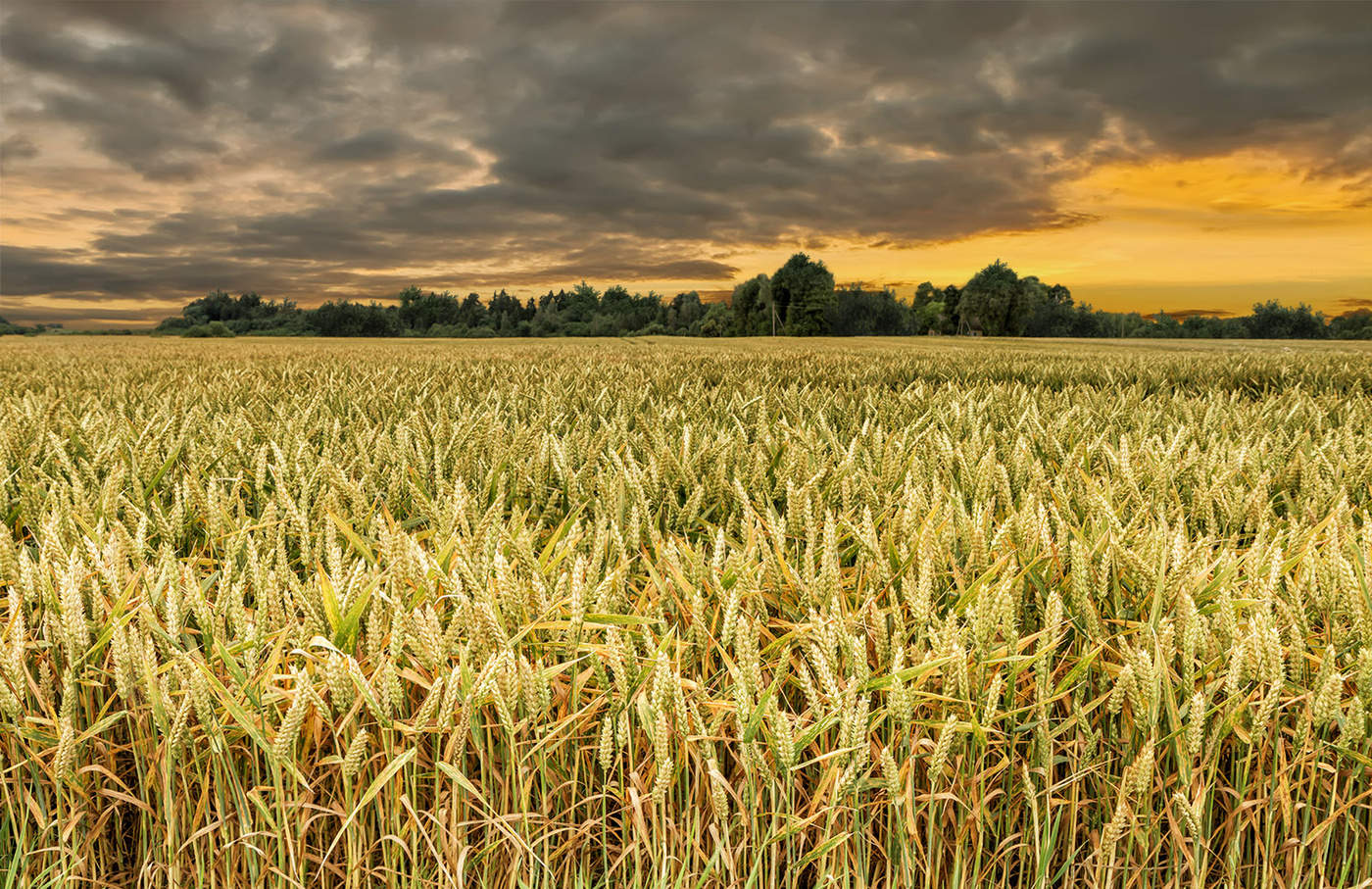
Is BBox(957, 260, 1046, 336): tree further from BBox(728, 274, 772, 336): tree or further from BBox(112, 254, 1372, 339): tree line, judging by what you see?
BBox(728, 274, 772, 336): tree

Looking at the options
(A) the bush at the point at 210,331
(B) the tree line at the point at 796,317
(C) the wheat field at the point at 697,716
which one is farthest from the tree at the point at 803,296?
(C) the wheat field at the point at 697,716

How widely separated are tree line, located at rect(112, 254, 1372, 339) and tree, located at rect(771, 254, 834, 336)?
0.11m

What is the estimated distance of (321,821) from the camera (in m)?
1.10

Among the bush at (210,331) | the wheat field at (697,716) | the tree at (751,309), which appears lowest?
the wheat field at (697,716)

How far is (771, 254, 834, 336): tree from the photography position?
244 ft

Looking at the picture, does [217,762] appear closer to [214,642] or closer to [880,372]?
[214,642]

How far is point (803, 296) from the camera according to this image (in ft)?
246

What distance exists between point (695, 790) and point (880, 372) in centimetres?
554

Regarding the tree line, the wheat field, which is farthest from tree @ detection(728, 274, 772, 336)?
the wheat field

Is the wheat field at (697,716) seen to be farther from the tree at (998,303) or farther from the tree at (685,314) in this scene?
the tree at (685,314)

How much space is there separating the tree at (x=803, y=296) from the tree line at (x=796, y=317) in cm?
11

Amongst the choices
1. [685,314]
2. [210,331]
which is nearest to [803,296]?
[685,314]

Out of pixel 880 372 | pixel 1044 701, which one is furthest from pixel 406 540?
pixel 880 372

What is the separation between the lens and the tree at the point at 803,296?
7450 cm
